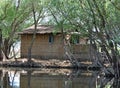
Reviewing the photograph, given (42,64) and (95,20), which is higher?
(95,20)

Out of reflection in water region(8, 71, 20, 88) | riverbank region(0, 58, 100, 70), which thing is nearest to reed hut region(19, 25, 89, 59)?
riverbank region(0, 58, 100, 70)

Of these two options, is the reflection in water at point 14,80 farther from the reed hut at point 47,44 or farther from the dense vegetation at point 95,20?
the reed hut at point 47,44

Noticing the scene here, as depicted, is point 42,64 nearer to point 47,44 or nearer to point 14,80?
point 47,44

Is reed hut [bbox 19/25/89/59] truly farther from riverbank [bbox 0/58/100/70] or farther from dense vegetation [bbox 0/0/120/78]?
dense vegetation [bbox 0/0/120/78]

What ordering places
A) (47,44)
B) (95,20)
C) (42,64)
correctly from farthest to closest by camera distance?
1. (47,44)
2. (42,64)
3. (95,20)

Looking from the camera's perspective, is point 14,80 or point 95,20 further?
point 95,20

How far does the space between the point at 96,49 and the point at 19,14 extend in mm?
10390

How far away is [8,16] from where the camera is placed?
36.9 metres

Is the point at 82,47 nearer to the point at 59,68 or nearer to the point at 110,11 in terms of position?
the point at 59,68

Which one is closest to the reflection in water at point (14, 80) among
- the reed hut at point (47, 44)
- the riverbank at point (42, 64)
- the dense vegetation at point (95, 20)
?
the riverbank at point (42, 64)

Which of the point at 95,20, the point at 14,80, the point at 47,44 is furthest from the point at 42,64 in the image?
the point at 95,20

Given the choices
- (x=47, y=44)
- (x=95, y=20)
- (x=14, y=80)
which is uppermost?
(x=95, y=20)

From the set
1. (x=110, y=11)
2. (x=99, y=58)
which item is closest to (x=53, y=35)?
(x=99, y=58)

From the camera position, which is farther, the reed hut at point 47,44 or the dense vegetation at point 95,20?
the reed hut at point 47,44
